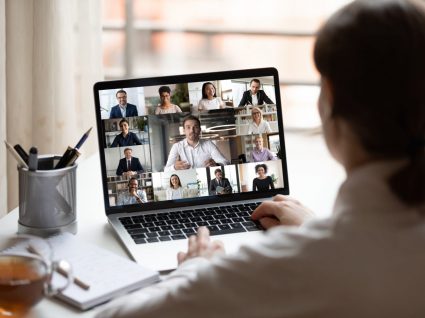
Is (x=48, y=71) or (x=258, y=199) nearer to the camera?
(x=258, y=199)

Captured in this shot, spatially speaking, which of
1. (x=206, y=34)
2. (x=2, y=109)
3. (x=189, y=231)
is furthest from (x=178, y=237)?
(x=206, y=34)

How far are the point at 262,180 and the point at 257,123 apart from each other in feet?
0.38

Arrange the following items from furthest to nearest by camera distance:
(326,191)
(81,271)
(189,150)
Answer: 1. (326,191)
2. (189,150)
3. (81,271)

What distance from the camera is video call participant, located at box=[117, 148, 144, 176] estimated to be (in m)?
1.49

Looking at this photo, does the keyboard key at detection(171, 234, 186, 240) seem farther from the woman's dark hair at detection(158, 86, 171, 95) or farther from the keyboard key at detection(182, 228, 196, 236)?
the woman's dark hair at detection(158, 86, 171, 95)

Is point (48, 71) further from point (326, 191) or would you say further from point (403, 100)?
point (403, 100)

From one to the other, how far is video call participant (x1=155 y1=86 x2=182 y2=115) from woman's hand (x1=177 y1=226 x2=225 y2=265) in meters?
0.32

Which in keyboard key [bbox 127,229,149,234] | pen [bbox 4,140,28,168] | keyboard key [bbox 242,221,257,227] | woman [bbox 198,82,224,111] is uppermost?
woman [bbox 198,82,224,111]

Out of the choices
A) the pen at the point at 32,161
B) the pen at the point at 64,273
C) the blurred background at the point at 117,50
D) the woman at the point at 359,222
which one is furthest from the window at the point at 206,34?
the woman at the point at 359,222

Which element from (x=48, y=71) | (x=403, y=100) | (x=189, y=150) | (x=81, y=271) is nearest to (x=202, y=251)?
(x=81, y=271)

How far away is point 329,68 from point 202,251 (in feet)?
1.34

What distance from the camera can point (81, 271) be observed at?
3.92 ft

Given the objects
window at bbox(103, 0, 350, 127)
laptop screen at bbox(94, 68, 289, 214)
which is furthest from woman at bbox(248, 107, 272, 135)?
window at bbox(103, 0, 350, 127)

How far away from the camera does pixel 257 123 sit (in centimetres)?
156
